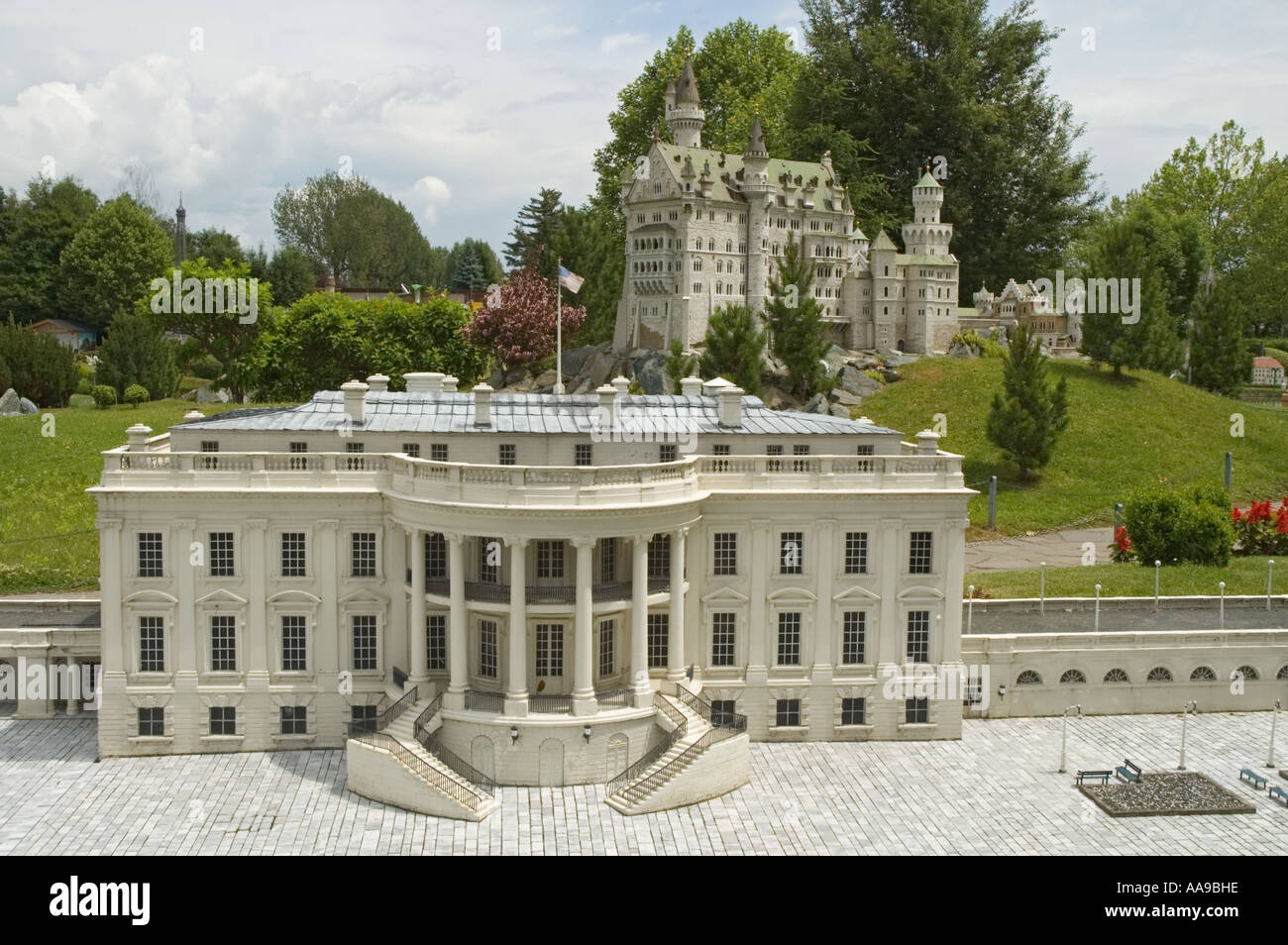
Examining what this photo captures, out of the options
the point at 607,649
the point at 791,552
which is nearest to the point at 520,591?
the point at 607,649

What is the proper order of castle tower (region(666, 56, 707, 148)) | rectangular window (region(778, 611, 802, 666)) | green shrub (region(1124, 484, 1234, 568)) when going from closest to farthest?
rectangular window (region(778, 611, 802, 666)), green shrub (region(1124, 484, 1234, 568)), castle tower (region(666, 56, 707, 148))

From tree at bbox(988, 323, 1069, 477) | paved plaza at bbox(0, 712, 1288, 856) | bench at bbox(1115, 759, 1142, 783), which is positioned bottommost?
paved plaza at bbox(0, 712, 1288, 856)

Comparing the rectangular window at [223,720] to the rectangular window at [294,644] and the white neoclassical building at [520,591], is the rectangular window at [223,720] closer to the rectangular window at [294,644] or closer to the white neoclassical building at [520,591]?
the white neoclassical building at [520,591]

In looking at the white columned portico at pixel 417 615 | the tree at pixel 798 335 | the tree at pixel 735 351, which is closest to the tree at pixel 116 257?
the tree at pixel 735 351

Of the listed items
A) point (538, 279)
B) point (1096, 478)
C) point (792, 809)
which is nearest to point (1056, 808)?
point (792, 809)

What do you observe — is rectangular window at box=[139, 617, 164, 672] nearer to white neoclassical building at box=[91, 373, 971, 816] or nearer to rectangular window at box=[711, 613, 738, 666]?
white neoclassical building at box=[91, 373, 971, 816]

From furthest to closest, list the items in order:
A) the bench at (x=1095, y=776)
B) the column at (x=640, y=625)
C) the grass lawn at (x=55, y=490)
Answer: the grass lawn at (x=55, y=490), the column at (x=640, y=625), the bench at (x=1095, y=776)

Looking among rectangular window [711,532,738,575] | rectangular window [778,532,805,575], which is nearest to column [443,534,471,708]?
rectangular window [711,532,738,575]
